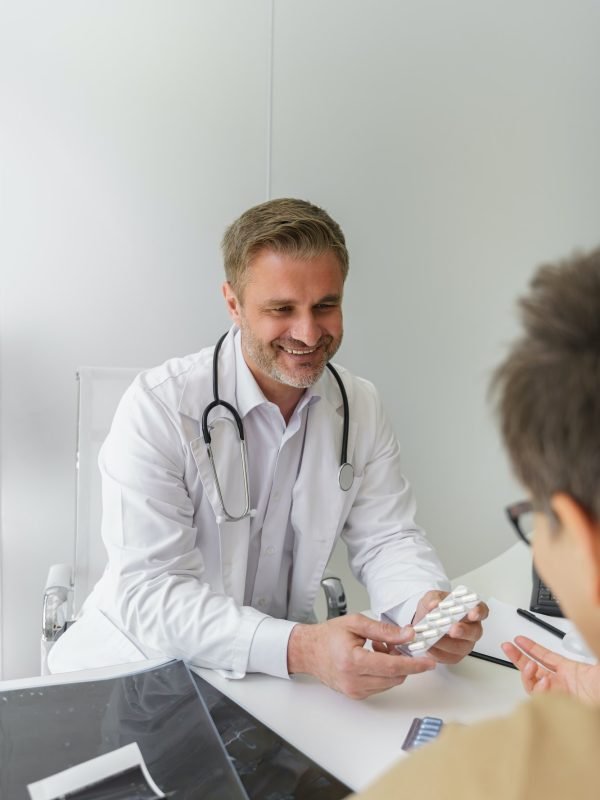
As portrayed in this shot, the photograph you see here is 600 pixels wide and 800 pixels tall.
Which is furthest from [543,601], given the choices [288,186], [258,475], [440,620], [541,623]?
[288,186]

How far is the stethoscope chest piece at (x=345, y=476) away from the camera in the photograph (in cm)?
146

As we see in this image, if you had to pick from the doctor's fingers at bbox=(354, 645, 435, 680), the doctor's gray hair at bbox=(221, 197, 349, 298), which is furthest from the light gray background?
the doctor's fingers at bbox=(354, 645, 435, 680)

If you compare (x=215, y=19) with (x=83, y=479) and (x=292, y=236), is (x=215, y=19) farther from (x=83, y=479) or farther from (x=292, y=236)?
(x=83, y=479)

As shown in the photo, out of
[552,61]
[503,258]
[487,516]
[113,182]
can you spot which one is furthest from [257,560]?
[552,61]

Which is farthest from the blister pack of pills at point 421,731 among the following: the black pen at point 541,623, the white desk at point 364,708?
the black pen at point 541,623

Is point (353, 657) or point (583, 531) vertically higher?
point (583, 531)

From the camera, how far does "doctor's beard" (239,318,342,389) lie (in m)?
1.48

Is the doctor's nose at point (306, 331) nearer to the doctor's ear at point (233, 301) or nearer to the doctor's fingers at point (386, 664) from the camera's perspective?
the doctor's ear at point (233, 301)

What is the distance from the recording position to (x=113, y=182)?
6.68 feet

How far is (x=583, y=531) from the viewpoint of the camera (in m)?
0.53

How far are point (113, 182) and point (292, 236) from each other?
81 cm

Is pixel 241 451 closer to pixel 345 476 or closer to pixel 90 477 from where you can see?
pixel 345 476

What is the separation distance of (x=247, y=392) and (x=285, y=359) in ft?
0.34

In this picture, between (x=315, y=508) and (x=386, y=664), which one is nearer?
(x=386, y=664)
